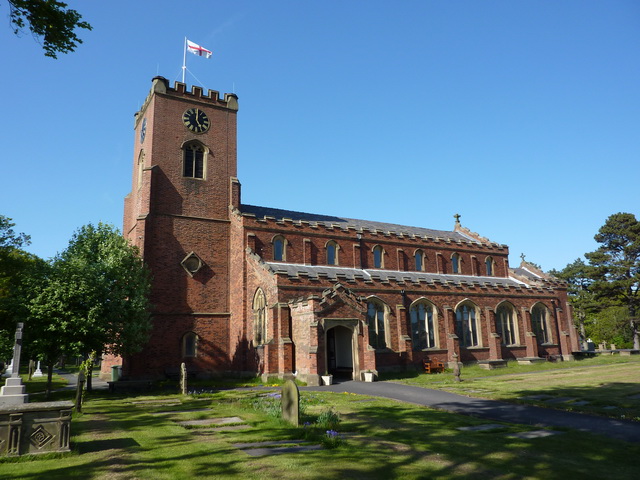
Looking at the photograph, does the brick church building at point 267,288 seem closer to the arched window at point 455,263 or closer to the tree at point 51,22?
the arched window at point 455,263

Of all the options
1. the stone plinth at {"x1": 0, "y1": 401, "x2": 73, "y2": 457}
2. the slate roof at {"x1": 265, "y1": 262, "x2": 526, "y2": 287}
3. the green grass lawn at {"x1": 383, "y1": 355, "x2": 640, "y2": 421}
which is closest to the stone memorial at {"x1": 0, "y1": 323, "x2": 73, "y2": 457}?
the stone plinth at {"x1": 0, "y1": 401, "x2": 73, "y2": 457}

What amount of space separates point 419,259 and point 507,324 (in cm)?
891

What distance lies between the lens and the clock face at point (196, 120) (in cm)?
3316

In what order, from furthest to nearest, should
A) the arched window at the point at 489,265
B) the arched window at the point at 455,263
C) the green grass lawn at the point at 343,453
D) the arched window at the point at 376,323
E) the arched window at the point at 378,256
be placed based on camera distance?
the arched window at the point at 489,265 → the arched window at the point at 455,263 → the arched window at the point at 378,256 → the arched window at the point at 376,323 → the green grass lawn at the point at 343,453

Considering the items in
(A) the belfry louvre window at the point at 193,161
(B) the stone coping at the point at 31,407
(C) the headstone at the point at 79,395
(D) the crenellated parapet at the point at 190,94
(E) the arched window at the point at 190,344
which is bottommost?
(C) the headstone at the point at 79,395

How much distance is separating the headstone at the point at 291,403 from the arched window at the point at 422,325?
69.4 feet

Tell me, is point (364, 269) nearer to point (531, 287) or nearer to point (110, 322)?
point (531, 287)

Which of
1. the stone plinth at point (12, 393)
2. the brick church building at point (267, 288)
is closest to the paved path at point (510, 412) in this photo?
the brick church building at point (267, 288)

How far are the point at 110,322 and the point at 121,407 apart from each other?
662cm

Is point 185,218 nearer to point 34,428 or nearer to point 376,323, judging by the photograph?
point 376,323

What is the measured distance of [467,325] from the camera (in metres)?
35.2

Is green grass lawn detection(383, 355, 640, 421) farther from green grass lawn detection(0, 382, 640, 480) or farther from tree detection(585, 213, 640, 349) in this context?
tree detection(585, 213, 640, 349)

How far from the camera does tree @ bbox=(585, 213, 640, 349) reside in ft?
185

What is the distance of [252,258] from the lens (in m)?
29.4
